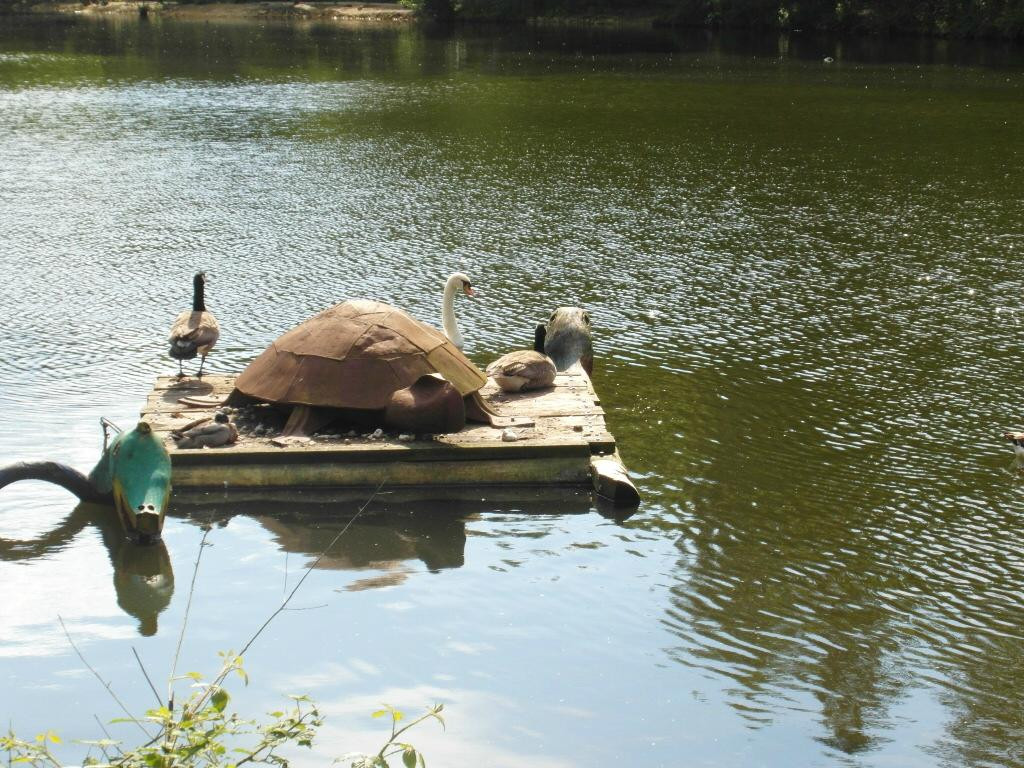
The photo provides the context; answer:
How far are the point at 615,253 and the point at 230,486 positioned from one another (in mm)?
8629

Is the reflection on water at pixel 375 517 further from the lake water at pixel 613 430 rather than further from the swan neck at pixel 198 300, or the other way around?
the swan neck at pixel 198 300

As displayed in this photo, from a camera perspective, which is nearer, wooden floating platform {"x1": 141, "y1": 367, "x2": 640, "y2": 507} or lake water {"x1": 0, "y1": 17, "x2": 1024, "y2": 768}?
lake water {"x1": 0, "y1": 17, "x2": 1024, "y2": 768}

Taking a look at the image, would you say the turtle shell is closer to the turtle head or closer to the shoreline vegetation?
the turtle head

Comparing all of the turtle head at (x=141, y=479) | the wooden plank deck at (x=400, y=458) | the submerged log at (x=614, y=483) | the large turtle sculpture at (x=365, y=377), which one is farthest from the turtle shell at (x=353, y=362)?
the turtle head at (x=141, y=479)

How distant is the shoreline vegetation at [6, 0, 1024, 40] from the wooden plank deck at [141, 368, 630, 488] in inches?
1912

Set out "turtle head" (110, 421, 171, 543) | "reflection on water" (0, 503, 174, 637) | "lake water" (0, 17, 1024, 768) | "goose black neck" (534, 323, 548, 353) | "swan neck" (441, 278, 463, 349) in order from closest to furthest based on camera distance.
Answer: "lake water" (0, 17, 1024, 768), "reflection on water" (0, 503, 174, 637), "turtle head" (110, 421, 171, 543), "swan neck" (441, 278, 463, 349), "goose black neck" (534, 323, 548, 353)

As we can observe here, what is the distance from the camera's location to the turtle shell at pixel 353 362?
9266 mm

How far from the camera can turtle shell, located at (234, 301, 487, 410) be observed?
9266 mm

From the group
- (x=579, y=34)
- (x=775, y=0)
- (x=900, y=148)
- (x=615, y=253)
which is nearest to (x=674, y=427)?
(x=615, y=253)

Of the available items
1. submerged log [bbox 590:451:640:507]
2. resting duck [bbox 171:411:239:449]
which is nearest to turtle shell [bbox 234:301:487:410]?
resting duck [bbox 171:411:239:449]

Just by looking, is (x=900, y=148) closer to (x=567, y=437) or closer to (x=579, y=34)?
(x=567, y=437)

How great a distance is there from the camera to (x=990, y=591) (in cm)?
771

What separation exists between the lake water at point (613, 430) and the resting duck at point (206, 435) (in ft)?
1.64

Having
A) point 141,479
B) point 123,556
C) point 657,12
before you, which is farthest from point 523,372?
point 657,12
